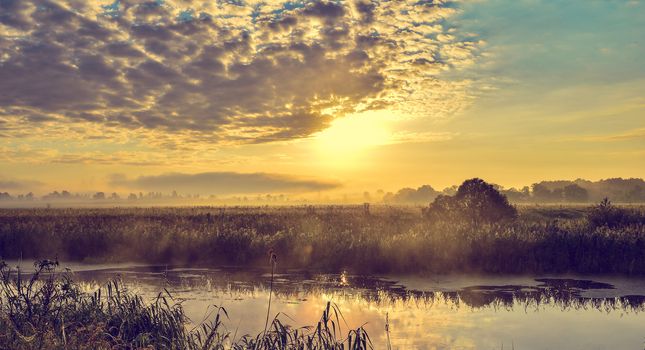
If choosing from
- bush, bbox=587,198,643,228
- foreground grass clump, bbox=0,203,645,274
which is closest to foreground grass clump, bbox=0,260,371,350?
foreground grass clump, bbox=0,203,645,274

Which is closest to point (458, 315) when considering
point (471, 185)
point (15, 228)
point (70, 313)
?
point (70, 313)

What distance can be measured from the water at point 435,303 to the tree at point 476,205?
8905 millimetres

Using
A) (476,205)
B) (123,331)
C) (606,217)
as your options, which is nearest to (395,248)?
(476,205)

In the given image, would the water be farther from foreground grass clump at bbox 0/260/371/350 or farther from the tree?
the tree

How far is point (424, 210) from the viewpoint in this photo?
2914cm

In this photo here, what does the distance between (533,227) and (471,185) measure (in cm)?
529

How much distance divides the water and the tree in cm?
890

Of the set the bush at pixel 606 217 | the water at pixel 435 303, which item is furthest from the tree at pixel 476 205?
the water at pixel 435 303

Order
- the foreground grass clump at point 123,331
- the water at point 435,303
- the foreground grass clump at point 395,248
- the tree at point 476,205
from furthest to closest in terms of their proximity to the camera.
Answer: the tree at point 476,205 < the foreground grass clump at point 395,248 < the water at point 435,303 < the foreground grass clump at point 123,331

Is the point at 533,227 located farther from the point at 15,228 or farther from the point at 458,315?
the point at 15,228

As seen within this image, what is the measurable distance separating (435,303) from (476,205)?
13909mm

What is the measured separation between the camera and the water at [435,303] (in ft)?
34.2

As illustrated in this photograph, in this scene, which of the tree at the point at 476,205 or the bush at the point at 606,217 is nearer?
the tree at the point at 476,205

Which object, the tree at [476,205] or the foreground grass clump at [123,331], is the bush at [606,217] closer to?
the tree at [476,205]
